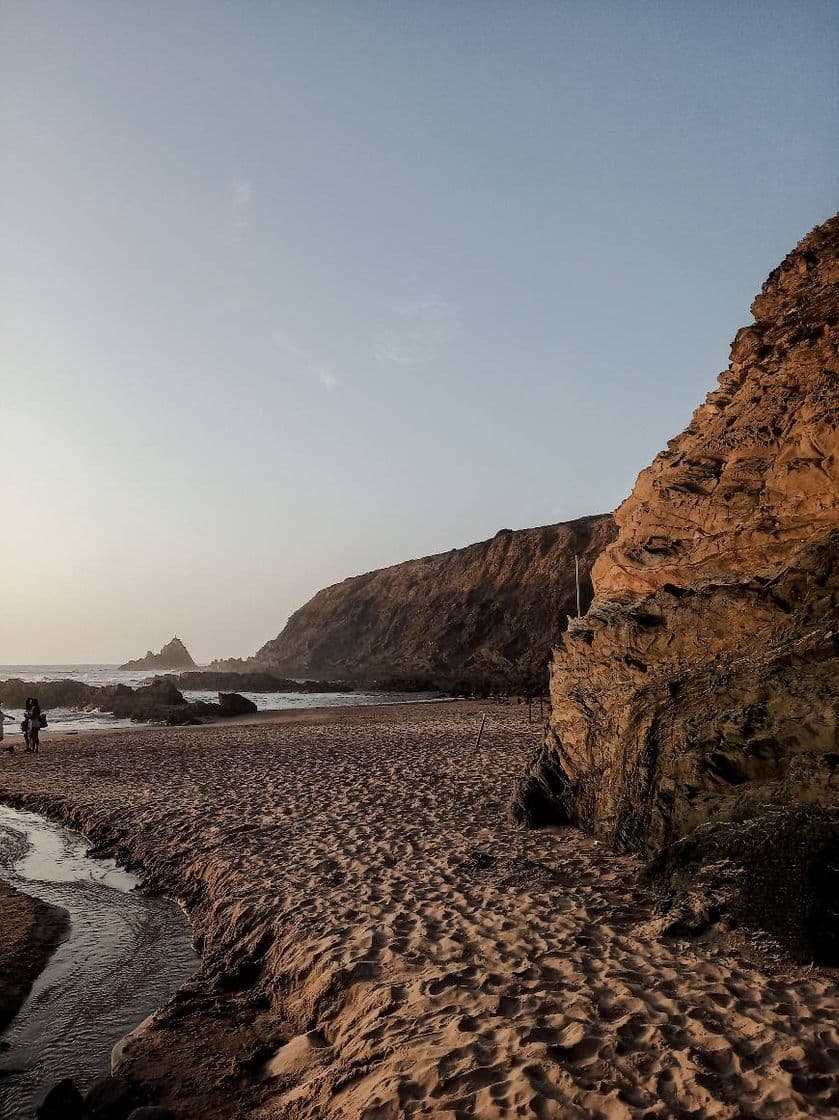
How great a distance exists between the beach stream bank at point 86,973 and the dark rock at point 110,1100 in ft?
1.13

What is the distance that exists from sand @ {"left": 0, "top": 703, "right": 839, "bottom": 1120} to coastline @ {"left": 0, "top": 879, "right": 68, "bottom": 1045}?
1386 millimetres

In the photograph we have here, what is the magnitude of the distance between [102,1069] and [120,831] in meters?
6.92

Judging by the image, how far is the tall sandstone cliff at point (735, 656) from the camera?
19.9 feet

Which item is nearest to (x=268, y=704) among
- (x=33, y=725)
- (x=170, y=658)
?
(x=33, y=725)

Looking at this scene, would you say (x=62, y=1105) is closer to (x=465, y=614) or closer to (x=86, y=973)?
(x=86, y=973)

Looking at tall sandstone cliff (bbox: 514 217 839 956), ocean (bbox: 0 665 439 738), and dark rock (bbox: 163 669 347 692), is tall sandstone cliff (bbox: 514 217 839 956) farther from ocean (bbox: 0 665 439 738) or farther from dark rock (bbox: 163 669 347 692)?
dark rock (bbox: 163 669 347 692)

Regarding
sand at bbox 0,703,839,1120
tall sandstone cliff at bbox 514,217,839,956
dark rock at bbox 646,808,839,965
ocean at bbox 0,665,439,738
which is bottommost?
ocean at bbox 0,665,439,738

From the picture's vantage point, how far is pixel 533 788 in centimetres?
1054

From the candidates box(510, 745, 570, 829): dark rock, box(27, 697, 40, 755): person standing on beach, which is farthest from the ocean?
box(510, 745, 570, 829): dark rock

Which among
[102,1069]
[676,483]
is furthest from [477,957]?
[676,483]

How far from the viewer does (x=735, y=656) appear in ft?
26.5

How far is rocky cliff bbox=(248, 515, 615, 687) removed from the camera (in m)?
62.4

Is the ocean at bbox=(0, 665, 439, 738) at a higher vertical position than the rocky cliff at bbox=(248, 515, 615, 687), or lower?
lower

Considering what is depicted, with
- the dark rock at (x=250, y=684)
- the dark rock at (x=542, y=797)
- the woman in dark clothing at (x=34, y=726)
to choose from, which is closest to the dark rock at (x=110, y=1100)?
the dark rock at (x=542, y=797)
